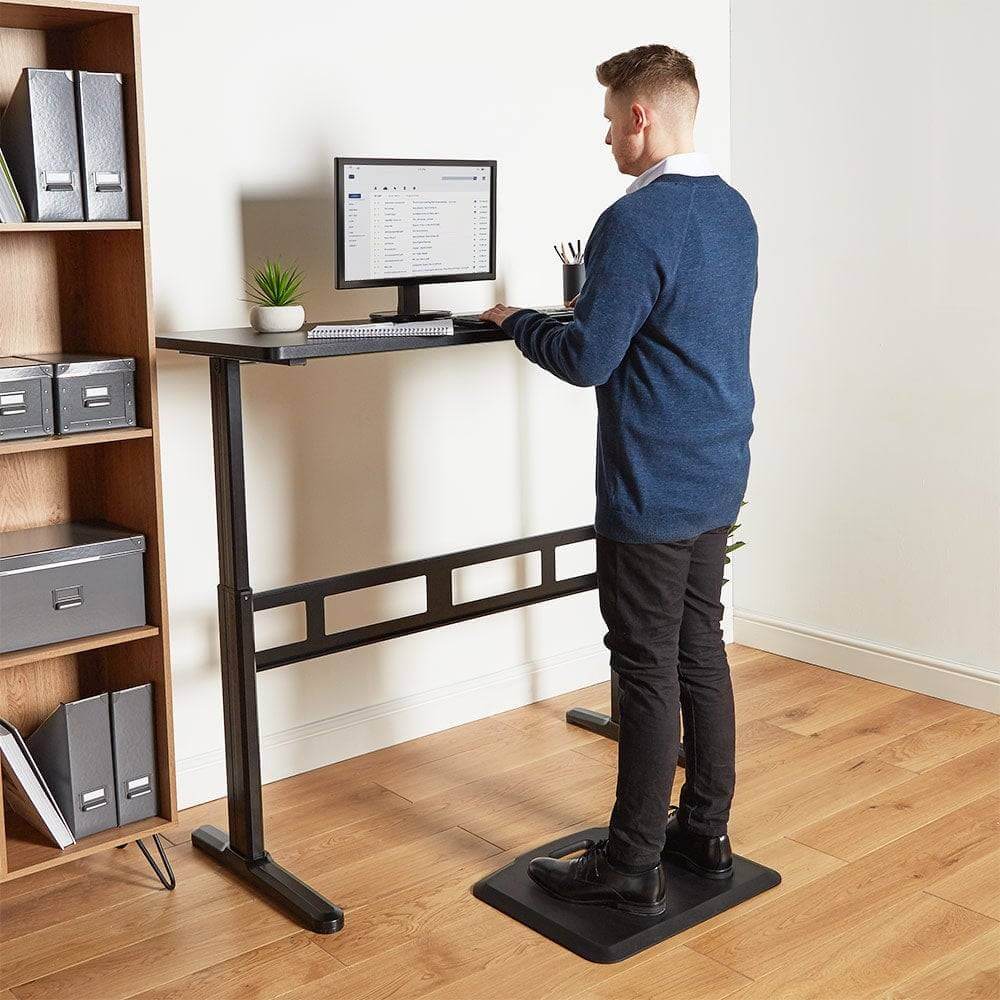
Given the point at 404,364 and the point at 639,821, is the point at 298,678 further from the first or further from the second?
the point at 639,821

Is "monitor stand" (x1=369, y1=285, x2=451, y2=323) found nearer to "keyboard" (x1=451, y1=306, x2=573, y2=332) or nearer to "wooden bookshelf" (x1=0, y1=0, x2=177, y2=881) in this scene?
"keyboard" (x1=451, y1=306, x2=573, y2=332)

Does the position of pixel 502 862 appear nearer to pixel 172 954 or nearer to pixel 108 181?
pixel 172 954

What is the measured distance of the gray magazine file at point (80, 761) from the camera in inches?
94.6

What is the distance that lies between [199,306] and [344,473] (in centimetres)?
52

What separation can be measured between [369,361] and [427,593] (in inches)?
22.6

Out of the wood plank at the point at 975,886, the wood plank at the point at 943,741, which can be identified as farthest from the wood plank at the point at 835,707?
the wood plank at the point at 975,886

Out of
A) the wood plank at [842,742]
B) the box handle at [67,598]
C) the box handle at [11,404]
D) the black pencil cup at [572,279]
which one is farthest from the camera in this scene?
the wood plank at [842,742]

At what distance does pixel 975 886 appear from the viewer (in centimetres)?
249

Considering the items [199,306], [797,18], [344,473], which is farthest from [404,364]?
[797,18]

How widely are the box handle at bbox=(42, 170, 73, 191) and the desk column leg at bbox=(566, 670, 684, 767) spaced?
1.70 metres

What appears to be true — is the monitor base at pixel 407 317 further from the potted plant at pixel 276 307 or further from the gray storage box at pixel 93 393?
the gray storage box at pixel 93 393

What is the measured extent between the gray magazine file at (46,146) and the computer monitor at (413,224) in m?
0.56

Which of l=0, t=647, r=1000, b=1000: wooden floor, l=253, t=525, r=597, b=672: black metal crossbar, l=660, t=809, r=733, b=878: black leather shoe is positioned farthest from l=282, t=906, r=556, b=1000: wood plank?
l=253, t=525, r=597, b=672: black metal crossbar

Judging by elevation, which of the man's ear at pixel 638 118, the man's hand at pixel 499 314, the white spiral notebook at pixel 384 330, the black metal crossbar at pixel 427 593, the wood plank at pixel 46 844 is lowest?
the wood plank at pixel 46 844
